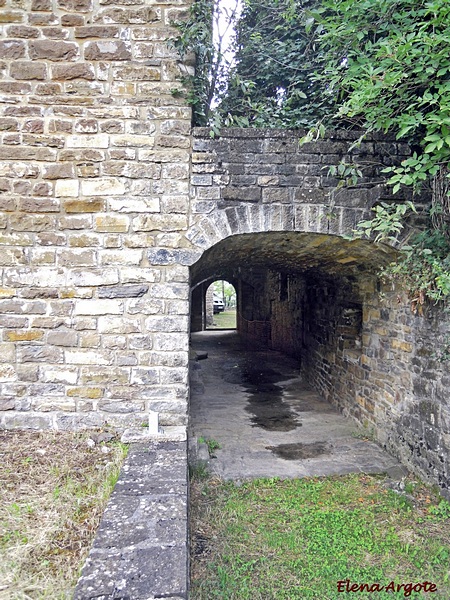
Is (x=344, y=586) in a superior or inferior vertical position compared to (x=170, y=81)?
inferior

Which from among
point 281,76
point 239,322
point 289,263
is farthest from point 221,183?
point 239,322

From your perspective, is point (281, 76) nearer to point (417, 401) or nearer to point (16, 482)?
point (417, 401)

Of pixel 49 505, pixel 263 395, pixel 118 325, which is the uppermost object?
pixel 118 325

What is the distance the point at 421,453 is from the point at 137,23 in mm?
4440

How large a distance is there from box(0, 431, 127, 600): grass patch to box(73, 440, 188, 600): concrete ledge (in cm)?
15

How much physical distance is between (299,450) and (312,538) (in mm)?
1581

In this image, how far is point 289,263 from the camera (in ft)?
18.1

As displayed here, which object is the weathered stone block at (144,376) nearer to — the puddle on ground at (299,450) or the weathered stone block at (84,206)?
the weathered stone block at (84,206)

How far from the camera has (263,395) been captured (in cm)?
671

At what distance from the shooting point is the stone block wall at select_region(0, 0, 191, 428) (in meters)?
3.28

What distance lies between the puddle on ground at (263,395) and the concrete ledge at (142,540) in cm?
268

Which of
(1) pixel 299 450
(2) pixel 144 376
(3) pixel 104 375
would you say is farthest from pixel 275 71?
(1) pixel 299 450

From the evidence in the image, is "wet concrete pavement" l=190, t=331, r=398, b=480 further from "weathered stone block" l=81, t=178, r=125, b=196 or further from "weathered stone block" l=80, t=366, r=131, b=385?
"weathered stone block" l=81, t=178, r=125, b=196

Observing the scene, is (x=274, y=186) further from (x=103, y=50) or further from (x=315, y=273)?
(x=315, y=273)
